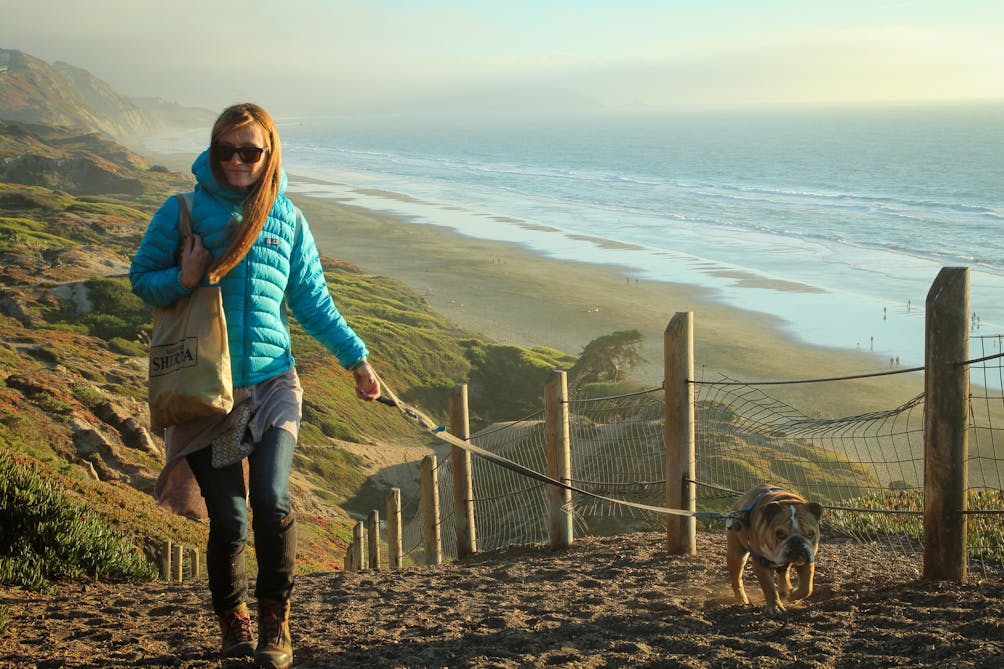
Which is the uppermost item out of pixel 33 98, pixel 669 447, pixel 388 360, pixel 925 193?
pixel 33 98

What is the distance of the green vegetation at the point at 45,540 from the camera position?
5867 millimetres

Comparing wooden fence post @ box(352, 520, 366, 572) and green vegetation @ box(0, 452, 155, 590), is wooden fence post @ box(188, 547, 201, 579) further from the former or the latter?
green vegetation @ box(0, 452, 155, 590)

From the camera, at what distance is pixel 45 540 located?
6.15 metres

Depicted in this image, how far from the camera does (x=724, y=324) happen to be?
27.9 meters

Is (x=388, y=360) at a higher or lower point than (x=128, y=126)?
lower

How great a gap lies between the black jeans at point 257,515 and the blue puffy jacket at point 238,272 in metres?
0.32

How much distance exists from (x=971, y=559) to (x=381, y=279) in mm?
28581

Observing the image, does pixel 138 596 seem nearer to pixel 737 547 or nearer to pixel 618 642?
pixel 618 642

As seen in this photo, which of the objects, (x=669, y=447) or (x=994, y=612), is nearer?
(x=994, y=612)

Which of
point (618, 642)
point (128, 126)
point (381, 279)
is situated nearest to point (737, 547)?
point (618, 642)

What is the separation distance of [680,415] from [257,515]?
3.39 meters

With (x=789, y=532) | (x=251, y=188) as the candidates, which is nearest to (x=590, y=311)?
(x=789, y=532)

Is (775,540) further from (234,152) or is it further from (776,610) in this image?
(234,152)

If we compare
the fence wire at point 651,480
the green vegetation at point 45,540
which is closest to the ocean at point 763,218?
the fence wire at point 651,480
